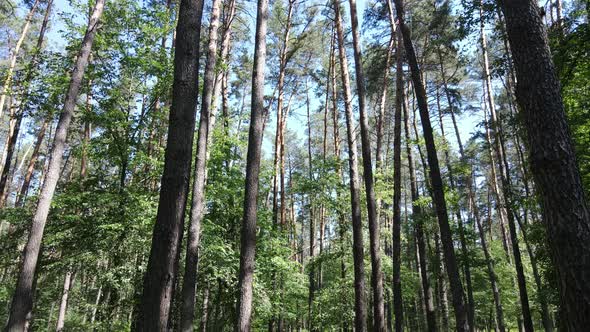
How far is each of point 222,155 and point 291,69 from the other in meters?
10.9

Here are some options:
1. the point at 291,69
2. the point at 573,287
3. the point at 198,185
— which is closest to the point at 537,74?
the point at 573,287

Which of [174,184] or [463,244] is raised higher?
[463,244]

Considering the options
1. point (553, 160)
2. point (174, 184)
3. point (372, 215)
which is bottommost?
point (174, 184)

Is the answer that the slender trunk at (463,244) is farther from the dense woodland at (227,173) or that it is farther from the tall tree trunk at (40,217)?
the tall tree trunk at (40,217)

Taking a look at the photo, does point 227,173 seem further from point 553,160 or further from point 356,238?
point 553,160

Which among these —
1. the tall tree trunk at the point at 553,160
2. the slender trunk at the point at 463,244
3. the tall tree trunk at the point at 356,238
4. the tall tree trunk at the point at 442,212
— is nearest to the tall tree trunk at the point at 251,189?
the tall tree trunk at the point at 356,238

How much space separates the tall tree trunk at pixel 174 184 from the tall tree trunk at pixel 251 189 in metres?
2.50

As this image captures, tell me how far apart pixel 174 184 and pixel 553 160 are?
3867mm

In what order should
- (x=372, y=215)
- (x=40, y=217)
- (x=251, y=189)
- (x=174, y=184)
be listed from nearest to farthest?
(x=174, y=184)
(x=251, y=189)
(x=40, y=217)
(x=372, y=215)

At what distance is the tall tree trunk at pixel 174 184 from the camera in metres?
3.56

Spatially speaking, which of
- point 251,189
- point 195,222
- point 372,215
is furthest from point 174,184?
point 372,215

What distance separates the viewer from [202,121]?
952cm

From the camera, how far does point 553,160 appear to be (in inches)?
141

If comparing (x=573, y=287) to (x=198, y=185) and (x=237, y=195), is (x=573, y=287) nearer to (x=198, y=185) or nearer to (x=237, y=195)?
(x=198, y=185)
